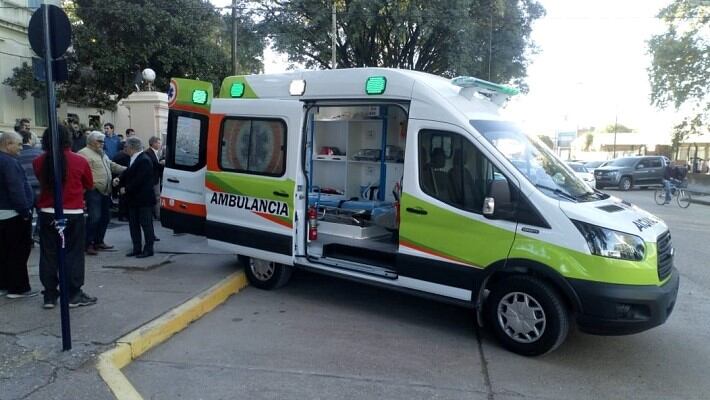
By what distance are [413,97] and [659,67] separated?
2619 cm

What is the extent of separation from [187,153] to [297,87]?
212 centimetres

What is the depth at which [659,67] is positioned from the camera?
26047 millimetres

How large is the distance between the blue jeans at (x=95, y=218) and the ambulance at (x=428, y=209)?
1053 mm

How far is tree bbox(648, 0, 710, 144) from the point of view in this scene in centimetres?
2438

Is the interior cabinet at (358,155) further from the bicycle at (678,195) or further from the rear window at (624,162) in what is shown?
the rear window at (624,162)

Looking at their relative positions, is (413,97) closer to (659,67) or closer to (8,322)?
(8,322)

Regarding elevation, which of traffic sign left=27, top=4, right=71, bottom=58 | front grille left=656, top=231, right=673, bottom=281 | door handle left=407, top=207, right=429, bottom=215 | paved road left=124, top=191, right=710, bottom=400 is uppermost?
traffic sign left=27, top=4, right=71, bottom=58

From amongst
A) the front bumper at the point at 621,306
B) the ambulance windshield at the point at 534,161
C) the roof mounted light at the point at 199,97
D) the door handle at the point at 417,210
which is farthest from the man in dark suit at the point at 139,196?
the front bumper at the point at 621,306

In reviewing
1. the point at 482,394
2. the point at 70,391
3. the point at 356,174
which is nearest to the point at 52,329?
the point at 70,391

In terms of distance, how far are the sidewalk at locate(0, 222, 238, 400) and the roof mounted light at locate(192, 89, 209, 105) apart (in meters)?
2.26

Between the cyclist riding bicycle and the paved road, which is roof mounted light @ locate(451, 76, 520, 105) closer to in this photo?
the paved road

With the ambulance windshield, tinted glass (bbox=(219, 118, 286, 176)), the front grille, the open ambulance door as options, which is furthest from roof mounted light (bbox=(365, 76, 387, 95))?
the front grille

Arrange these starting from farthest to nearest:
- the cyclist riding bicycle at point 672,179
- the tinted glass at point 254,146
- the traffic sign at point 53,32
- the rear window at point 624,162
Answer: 1. the rear window at point 624,162
2. the cyclist riding bicycle at point 672,179
3. the tinted glass at point 254,146
4. the traffic sign at point 53,32

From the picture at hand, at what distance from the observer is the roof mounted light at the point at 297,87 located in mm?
5816
